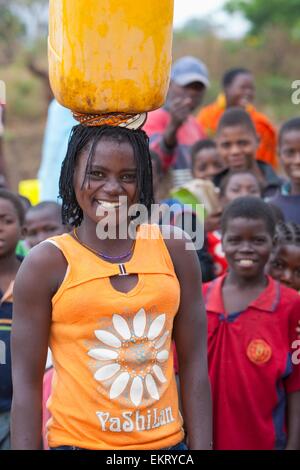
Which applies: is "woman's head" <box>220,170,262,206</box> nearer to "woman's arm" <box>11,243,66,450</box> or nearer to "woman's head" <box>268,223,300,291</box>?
"woman's head" <box>268,223,300,291</box>

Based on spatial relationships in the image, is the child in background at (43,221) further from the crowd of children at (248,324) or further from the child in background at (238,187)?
the child in background at (238,187)

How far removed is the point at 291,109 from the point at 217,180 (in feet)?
36.5

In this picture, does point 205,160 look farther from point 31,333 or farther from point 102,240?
point 31,333

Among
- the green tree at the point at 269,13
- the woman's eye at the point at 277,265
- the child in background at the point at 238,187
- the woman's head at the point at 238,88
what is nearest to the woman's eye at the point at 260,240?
the woman's eye at the point at 277,265

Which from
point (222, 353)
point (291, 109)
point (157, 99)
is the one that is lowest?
point (222, 353)

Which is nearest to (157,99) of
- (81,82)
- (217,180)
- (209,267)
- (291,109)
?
(81,82)

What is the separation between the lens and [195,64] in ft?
20.3

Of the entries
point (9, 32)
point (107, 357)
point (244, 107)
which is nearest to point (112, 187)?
point (107, 357)

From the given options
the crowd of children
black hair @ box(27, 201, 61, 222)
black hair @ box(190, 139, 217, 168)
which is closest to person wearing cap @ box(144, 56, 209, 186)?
black hair @ box(190, 139, 217, 168)

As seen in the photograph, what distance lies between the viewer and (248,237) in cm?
374

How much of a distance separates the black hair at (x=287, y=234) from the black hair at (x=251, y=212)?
175 mm

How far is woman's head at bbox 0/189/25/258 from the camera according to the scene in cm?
390

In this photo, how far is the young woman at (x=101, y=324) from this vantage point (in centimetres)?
249
